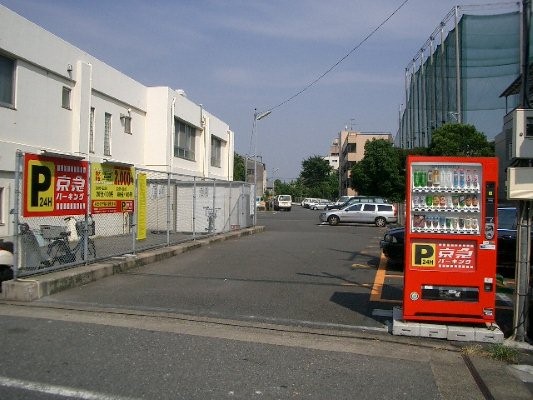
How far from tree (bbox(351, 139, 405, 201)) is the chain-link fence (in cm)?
2820

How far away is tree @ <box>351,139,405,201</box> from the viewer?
155 feet

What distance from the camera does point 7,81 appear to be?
1391 centimetres

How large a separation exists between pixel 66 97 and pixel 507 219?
12.7 meters

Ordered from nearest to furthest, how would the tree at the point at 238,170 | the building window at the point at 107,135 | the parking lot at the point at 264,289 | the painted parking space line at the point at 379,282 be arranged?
the parking lot at the point at 264,289
the painted parking space line at the point at 379,282
the building window at the point at 107,135
the tree at the point at 238,170

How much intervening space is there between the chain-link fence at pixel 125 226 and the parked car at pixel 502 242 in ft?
18.7

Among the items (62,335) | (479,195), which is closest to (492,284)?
(479,195)

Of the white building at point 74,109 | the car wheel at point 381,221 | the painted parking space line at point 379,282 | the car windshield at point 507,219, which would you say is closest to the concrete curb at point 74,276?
the white building at point 74,109

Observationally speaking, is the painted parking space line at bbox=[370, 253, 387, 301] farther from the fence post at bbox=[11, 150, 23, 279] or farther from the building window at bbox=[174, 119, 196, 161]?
the building window at bbox=[174, 119, 196, 161]

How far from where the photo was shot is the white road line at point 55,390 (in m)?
4.57

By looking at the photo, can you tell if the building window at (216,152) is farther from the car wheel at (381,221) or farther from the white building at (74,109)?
the car wheel at (381,221)

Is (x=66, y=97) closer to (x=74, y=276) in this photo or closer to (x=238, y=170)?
(x=74, y=276)

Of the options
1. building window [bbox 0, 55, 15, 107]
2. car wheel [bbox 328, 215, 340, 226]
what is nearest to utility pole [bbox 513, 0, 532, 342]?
building window [bbox 0, 55, 15, 107]

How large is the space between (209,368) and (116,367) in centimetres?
90

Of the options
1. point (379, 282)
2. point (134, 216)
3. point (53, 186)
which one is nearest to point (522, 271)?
point (379, 282)
